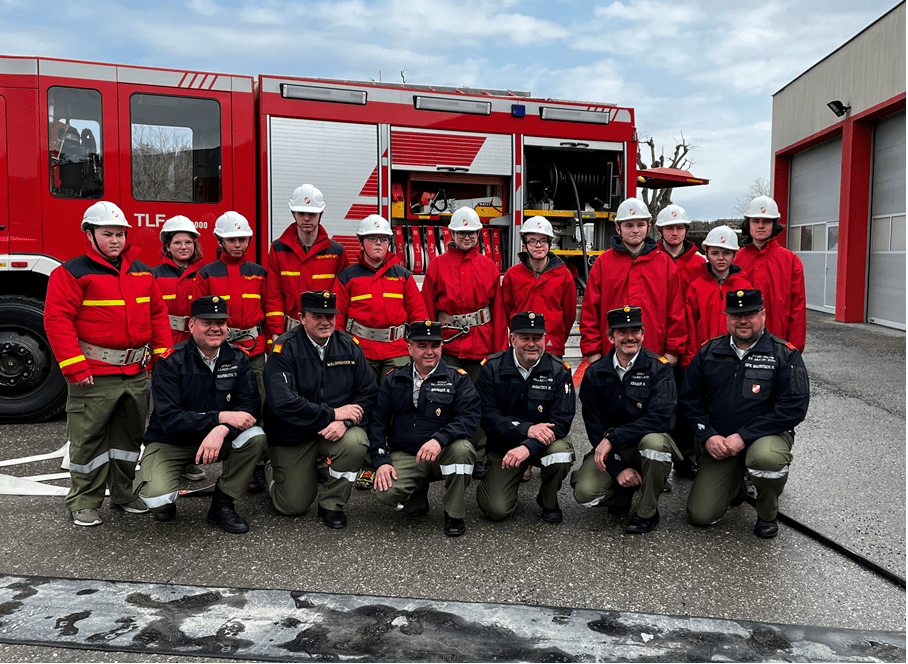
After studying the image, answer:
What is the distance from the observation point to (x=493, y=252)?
267 inches

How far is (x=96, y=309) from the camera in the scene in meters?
3.71

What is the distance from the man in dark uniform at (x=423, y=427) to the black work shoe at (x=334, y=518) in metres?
0.24

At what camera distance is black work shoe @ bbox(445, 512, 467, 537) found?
11.7 ft

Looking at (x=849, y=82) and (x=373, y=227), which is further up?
(x=849, y=82)

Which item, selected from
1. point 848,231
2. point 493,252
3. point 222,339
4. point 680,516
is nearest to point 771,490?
point 680,516

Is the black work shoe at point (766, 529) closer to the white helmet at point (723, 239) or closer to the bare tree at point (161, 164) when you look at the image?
the white helmet at point (723, 239)

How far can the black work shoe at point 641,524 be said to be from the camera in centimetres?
360

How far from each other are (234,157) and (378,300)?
7.07 feet

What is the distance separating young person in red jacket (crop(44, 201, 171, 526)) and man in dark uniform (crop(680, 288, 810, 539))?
3.04 metres

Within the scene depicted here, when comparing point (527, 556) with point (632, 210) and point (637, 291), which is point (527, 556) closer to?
point (637, 291)

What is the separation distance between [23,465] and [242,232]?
2134 mm

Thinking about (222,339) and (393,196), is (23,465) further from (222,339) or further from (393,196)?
(393,196)

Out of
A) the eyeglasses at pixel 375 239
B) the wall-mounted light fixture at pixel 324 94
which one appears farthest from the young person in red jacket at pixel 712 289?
the wall-mounted light fixture at pixel 324 94

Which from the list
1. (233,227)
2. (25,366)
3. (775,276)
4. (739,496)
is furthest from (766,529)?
(25,366)
